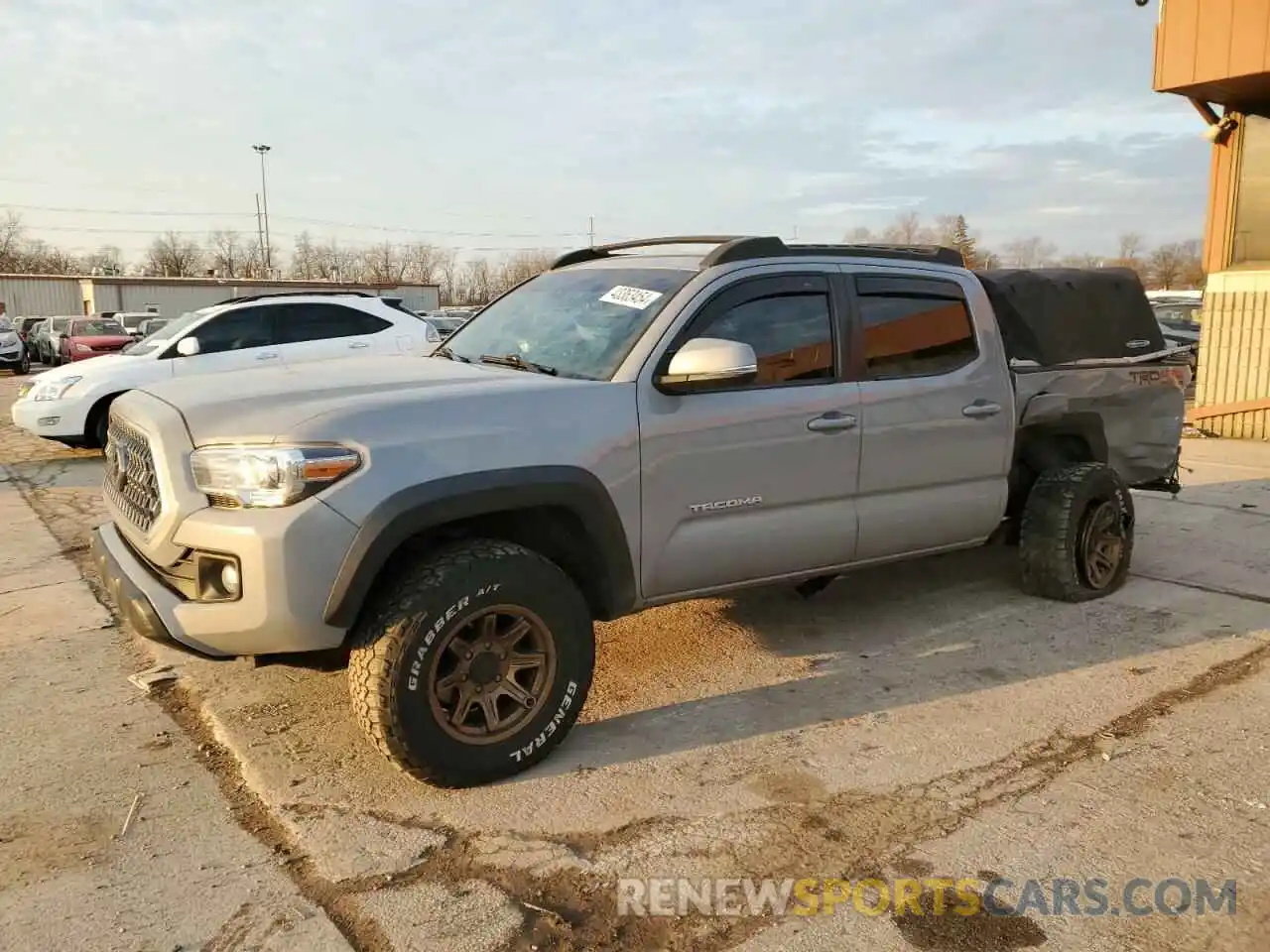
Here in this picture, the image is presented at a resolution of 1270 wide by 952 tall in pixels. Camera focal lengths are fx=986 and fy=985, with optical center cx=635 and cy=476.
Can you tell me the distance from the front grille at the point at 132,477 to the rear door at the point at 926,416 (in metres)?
2.85

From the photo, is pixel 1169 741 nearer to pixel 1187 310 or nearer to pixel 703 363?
pixel 703 363

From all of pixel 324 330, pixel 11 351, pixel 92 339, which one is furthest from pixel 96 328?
pixel 324 330

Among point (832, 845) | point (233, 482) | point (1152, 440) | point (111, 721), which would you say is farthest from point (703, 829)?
point (1152, 440)

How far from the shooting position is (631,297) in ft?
13.6

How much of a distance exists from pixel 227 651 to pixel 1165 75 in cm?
1224

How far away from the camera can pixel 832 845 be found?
3.06m

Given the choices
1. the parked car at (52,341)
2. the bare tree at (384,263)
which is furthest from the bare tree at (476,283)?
the parked car at (52,341)

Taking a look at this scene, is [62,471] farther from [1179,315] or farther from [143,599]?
[1179,315]

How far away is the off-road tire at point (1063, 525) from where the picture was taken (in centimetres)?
531

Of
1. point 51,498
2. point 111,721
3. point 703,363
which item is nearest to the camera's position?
point 703,363

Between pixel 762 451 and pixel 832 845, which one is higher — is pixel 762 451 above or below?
above

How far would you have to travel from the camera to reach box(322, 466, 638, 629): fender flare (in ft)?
10.2

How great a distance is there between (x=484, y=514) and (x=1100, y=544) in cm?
379
